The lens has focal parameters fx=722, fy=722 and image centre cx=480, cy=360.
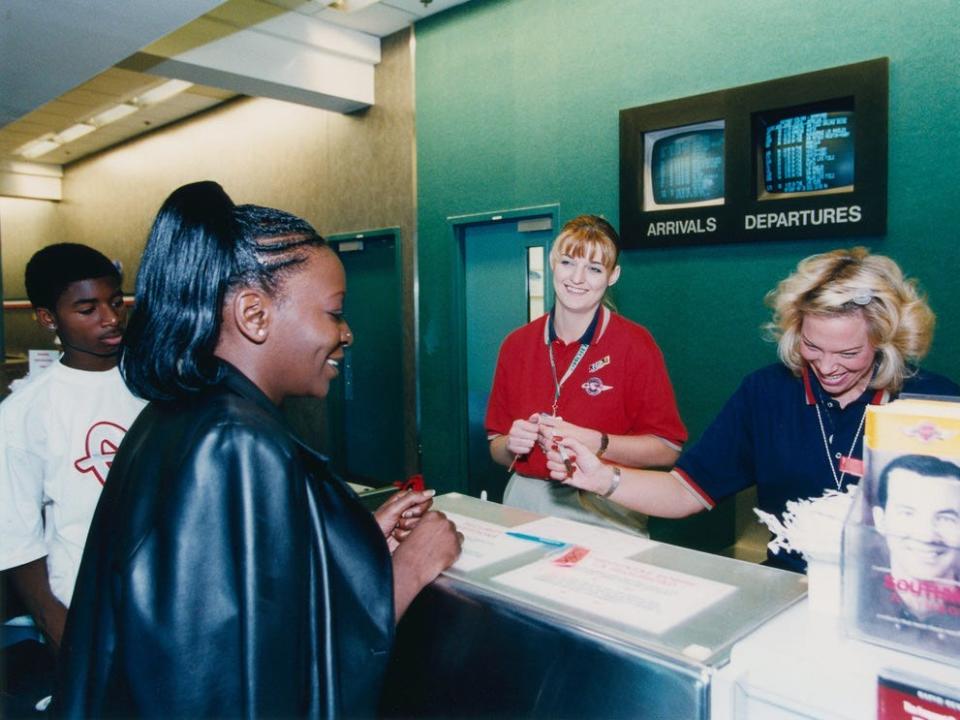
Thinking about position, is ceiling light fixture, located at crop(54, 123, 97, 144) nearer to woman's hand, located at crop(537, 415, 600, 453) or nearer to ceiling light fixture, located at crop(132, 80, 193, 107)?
ceiling light fixture, located at crop(132, 80, 193, 107)

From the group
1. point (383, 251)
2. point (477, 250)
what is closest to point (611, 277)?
point (477, 250)

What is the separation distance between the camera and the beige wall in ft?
17.5

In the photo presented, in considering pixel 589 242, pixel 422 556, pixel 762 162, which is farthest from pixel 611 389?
pixel 762 162

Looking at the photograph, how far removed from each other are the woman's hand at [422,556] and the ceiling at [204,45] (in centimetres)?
289

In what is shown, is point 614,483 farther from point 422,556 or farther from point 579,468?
point 422,556

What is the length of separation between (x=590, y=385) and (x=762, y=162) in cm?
181

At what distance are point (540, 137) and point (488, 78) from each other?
0.62 m

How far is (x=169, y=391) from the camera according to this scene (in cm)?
103

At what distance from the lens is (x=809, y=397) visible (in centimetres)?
176

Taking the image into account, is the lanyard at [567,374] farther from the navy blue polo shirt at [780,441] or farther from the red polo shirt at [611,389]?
the navy blue polo shirt at [780,441]

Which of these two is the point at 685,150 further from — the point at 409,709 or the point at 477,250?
the point at 409,709

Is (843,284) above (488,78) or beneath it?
beneath

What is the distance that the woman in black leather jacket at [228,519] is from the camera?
886 mm

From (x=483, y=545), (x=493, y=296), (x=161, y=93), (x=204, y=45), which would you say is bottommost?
(x=483, y=545)
